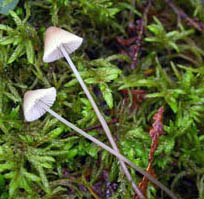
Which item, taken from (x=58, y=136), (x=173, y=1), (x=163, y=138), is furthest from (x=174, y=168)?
(x=173, y=1)

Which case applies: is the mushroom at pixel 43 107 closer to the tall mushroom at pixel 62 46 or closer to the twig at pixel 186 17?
the tall mushroom at pixel 62 46

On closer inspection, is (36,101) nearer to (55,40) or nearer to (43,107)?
(43,107)

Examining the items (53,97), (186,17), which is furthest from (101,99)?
(186,17)

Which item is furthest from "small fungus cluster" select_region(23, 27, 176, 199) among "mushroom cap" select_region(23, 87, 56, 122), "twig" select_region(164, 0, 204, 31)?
"twig" select_region(164, 0, 204, 31)

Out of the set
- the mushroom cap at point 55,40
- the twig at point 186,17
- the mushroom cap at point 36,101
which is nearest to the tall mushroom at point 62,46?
the mushroom cap at point 55,40

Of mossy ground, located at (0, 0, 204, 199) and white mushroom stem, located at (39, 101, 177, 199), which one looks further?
mossy ground, located at (0, 0, 204, 199)

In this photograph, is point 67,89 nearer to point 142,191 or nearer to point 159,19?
point 142,191

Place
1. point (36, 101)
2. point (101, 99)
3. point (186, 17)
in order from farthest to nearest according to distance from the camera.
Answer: point (186, 17), point (101, 99), point (36, 101)

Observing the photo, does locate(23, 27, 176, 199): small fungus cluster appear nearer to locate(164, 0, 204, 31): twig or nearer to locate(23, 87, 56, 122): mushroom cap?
locate(23, 87, 56, 122): mushroom cap
